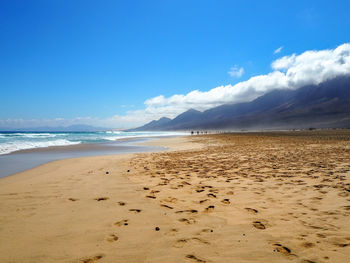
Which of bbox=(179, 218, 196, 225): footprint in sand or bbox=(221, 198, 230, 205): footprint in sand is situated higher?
bbox=(179, 218, 196, 225): footprint in sand

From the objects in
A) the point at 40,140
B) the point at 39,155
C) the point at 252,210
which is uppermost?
the point at 40,140

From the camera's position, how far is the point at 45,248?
2994 millimetres

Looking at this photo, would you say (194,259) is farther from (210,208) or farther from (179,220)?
(210,208)

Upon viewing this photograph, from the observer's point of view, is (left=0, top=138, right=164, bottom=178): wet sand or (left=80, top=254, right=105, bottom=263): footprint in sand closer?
(left=80, top=254, right=105, bottom=263): footprint in sand

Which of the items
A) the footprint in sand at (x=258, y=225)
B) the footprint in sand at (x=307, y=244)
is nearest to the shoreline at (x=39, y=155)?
the footprint in sand at (x=258, y=225)

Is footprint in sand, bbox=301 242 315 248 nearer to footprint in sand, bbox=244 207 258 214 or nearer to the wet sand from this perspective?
footprint in sand, bbox=244 207 258 214

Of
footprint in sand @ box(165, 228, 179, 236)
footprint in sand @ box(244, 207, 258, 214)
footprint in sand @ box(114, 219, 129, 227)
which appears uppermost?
footprint in sand @ box(114, 219, 129, 227)

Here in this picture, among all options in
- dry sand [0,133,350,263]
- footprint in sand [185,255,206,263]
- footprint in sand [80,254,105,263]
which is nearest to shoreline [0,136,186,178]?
dry sand [0,133,350,263]

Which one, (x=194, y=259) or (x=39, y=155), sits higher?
(x=39, y=155)

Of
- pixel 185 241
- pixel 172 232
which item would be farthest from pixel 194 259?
pixel 172 232

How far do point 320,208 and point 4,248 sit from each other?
5850 millimetres

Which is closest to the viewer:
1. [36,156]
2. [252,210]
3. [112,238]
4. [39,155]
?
[112,238]

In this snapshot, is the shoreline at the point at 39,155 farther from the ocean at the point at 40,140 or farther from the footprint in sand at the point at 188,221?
the footprint in sand at the point at 188,221

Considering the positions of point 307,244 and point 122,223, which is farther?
point 122,223
